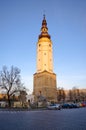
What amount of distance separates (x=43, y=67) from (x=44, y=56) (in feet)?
18.1

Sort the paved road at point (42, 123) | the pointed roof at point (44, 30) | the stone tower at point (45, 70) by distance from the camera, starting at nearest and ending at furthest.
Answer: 1. the paved road at point (42, 123)
2. the stone tower at point (45, 70)
3. the pointed roof at point (44, 30)

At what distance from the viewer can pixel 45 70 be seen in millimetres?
97438

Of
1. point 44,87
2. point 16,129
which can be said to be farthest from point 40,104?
point 16,129

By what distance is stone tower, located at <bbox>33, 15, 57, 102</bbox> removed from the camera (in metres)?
95.9

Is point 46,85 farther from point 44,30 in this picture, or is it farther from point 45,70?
point 44,30

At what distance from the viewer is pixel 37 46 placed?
106250mm

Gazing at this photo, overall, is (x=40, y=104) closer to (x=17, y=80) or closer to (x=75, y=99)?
(x=17, y=80)

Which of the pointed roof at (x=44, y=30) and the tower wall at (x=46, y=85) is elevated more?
the pointed roof at (x=44, y=30)

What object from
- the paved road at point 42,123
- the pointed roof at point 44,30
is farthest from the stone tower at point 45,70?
the paved road at point 42,123

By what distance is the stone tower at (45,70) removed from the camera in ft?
315

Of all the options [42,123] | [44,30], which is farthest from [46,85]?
[42,123]

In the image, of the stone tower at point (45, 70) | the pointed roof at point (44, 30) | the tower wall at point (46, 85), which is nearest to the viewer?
the tower wall at point (46, 85)

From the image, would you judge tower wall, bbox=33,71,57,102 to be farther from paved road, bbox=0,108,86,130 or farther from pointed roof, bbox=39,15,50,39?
paved road, bbox=0,108,86,130

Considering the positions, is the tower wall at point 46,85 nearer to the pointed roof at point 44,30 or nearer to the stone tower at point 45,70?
the stone tower at point 45,70
